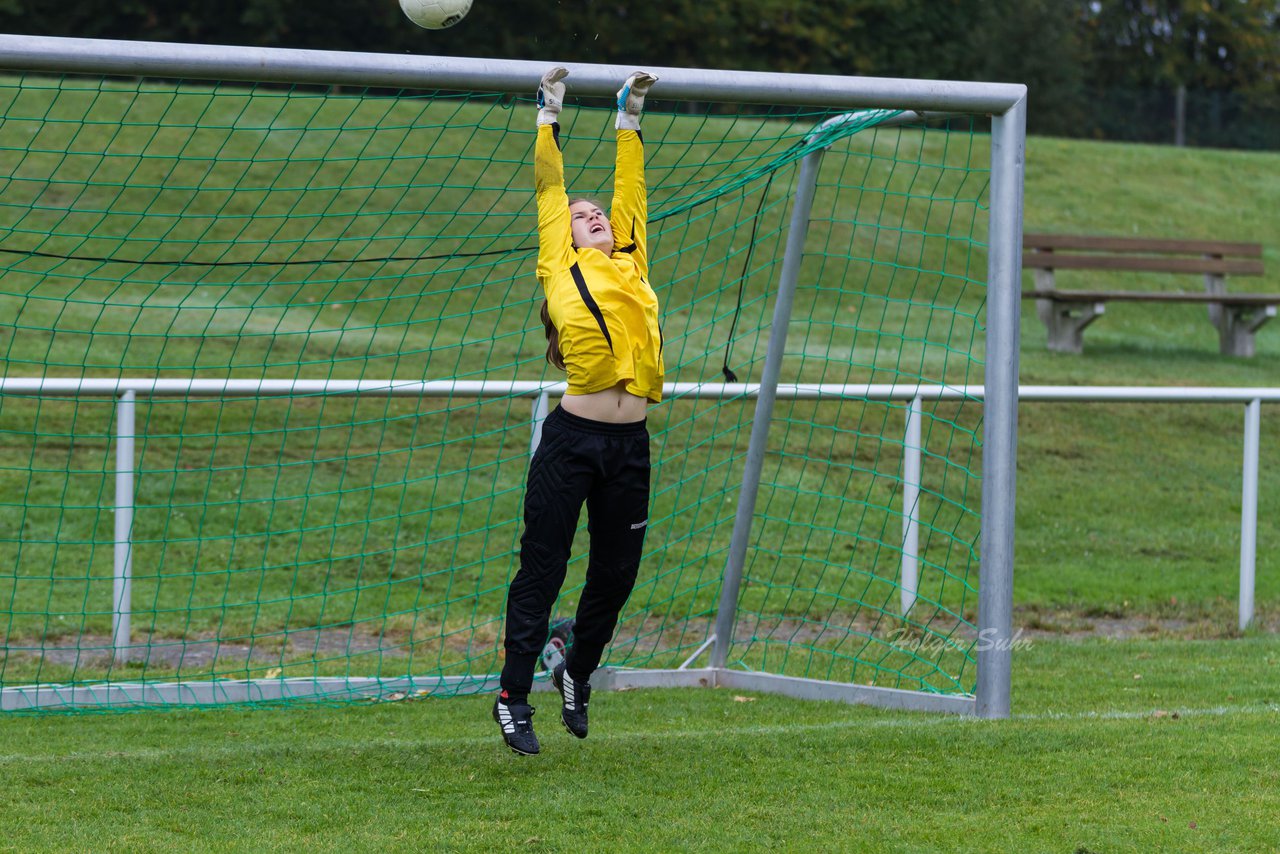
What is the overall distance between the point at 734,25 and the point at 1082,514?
24377 mm

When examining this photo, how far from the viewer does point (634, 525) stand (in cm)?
488

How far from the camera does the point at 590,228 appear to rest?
4902 mm

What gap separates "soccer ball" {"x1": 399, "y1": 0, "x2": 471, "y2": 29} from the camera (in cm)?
504

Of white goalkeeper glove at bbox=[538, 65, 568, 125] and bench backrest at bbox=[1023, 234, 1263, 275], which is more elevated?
bench backrest at bbox=[1023, 234, 1263, 275]

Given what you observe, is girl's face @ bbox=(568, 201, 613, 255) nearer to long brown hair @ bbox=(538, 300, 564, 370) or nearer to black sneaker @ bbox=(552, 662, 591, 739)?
long brown hair @ bbox=(538, 300, 564, 370)

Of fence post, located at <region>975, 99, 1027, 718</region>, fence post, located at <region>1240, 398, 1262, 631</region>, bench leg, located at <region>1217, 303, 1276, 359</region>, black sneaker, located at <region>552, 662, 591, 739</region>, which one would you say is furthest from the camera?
bench leg, located at <region>1217, 303, 1276, 359</region>

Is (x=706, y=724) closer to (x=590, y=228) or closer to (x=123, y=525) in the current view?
(x=590, y=228)

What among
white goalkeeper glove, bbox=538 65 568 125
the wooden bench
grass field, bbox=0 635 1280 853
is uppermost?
the wooden bench

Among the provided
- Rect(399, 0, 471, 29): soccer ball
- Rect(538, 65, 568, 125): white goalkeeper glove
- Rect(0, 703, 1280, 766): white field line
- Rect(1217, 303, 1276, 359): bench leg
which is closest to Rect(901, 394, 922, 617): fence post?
Rect(0, 703, 1280, 766): white field line

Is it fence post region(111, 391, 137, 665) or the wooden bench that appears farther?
the wooden bench

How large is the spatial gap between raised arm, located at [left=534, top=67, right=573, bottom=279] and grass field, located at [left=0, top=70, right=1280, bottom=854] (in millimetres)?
1462

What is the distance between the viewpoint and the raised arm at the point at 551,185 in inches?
189

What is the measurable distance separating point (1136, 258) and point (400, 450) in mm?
11246

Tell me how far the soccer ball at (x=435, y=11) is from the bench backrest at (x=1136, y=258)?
1032 centimetres
